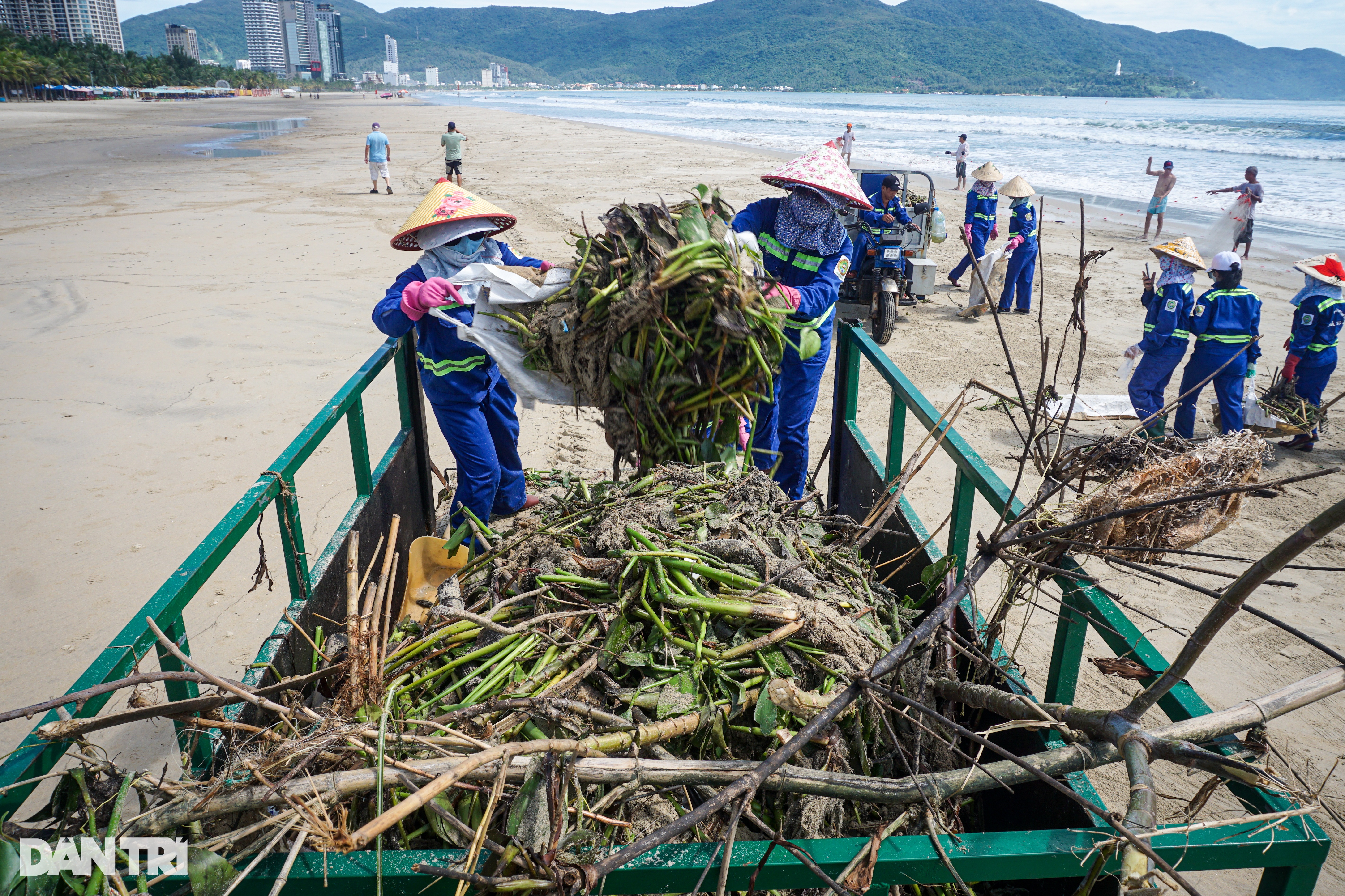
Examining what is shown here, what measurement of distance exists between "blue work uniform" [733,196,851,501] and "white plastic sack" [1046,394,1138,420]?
106 inches

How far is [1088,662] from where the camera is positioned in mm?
3715

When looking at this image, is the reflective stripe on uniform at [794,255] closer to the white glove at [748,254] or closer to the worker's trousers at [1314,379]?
the white glove at [748,254]

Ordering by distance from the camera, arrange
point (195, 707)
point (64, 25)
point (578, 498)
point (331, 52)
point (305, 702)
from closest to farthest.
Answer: point (195, 707), point (305, 702), point (578, 498), point (64, 25), point (331, 52)

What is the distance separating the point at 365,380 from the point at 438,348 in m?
0.76

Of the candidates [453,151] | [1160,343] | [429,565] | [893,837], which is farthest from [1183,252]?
[453,151]

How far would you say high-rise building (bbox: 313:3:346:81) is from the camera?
559 ft

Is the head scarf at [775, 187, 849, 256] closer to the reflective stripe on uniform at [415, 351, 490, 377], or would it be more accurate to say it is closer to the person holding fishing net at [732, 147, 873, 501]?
the person holding fishing net at [732, 147, 873, 501]

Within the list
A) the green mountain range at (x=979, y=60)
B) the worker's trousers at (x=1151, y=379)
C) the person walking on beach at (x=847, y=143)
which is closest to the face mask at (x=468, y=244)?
the worker's trousers at (x=1151, y=379)

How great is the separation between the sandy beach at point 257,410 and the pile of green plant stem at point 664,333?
55cm

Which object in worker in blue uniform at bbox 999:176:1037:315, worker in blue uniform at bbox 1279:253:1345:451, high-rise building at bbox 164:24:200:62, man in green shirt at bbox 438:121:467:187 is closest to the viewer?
worker in blue uniform at bbox 1279:253:1345:451

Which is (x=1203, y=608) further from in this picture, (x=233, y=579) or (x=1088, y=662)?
(x=233, y=579)

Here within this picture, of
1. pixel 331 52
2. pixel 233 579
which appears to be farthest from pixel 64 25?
pixel 233 579


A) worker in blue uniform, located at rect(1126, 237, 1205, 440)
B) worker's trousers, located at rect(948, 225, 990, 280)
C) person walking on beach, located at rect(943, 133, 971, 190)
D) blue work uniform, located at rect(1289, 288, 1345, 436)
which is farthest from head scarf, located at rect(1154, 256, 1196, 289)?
person walking on beach, located at rect(943, 133, 971, 190)

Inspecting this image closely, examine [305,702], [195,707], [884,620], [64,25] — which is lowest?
[305,702]
